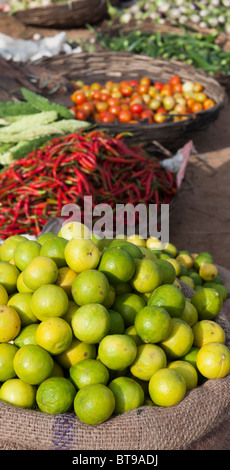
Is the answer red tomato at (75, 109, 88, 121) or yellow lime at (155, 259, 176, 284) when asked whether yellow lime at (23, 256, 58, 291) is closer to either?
yellow lime at (155, 259, 176, 284)

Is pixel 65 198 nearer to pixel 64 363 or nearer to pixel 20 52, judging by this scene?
pixel 64 363

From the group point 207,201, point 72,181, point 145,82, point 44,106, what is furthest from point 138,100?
point 72,181

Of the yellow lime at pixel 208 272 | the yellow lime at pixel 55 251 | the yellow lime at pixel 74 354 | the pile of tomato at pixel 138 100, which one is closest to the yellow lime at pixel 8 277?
the yellow lime at pixel 55 251

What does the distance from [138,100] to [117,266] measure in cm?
406

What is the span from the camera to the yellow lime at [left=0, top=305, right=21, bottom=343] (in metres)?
1.45

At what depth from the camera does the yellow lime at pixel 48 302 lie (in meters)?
1.43

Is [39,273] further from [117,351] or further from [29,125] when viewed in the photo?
[29,125]

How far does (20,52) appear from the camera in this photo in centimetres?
604

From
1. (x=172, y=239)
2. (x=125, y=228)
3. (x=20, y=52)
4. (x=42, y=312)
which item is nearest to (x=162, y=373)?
(x=42, y=312)

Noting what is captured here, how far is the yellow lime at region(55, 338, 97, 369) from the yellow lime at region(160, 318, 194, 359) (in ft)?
0.92

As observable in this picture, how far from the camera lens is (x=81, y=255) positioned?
5.14 feet

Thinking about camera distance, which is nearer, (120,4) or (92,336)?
(92,336)

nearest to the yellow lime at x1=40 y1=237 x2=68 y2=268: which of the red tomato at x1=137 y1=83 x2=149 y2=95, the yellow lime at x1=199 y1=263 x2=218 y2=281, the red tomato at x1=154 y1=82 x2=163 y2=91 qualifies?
the yellow lime at x1=199 y1=263 x2=218 y2=281

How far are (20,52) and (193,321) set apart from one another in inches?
218
